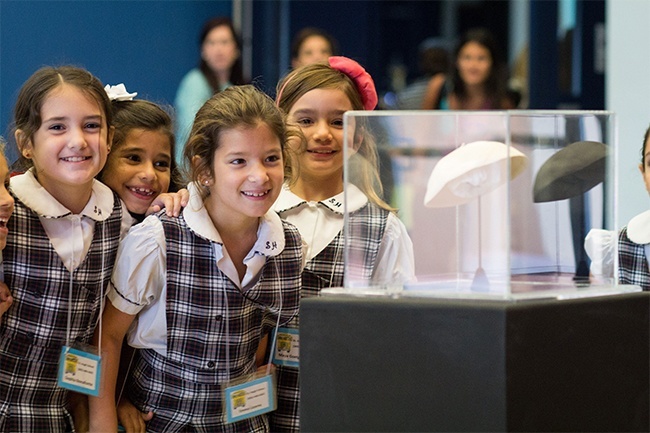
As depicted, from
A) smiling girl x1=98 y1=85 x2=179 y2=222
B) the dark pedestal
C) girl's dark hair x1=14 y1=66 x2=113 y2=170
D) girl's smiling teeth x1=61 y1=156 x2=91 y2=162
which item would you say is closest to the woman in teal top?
smiling girl x1=98 y1=85 x2=179 y2=222

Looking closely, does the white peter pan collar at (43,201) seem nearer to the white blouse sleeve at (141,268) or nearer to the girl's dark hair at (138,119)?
the white blouse sleeve at (141,268)

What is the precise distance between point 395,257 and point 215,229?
0.53 meters

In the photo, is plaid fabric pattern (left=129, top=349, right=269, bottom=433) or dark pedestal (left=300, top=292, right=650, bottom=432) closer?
dark pedestal (left=300, top=292, right=650, bottom=432)

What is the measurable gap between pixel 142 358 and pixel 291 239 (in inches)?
16.2

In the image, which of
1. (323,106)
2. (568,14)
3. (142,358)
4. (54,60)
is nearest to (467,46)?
(568,14)

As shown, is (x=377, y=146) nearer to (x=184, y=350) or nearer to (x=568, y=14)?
(x=184, y=350)

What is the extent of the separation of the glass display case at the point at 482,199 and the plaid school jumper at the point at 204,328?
42 centimetres

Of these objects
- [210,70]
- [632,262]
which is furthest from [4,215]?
[210,70]

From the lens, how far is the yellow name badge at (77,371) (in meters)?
2.06

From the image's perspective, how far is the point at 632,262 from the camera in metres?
2.12

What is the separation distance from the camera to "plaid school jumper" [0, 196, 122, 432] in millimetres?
2025

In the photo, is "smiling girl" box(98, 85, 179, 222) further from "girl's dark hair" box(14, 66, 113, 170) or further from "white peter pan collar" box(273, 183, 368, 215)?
"white peter pan collar" box(273, 183, 368, 215)

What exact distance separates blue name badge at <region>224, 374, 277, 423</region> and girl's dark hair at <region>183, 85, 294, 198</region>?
0.41 meters

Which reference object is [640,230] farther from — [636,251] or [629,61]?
[629,61]
